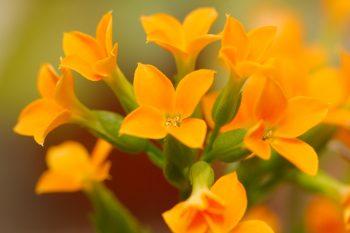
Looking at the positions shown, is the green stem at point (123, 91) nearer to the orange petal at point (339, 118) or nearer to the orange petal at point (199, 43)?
the orange petal at point (199, 43)

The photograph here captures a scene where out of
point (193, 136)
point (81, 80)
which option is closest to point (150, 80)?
point (193, 136)

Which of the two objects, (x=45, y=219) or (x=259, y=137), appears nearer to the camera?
(x=259, y=137)

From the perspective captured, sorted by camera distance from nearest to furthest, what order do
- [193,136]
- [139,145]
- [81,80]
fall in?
[193,136]
[139,145]
[81,80]

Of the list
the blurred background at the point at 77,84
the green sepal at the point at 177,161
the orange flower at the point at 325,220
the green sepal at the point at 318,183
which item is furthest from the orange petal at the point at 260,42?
the blurred background at the point at 77,84

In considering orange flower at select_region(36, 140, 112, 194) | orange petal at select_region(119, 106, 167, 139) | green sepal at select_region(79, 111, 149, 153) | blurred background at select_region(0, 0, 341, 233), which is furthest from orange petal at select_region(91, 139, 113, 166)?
blurred background at select_region(0, 0, 341, 233)

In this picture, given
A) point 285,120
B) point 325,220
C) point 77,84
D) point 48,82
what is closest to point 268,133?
point 285,120

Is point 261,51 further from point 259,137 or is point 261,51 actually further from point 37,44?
point 37,44
